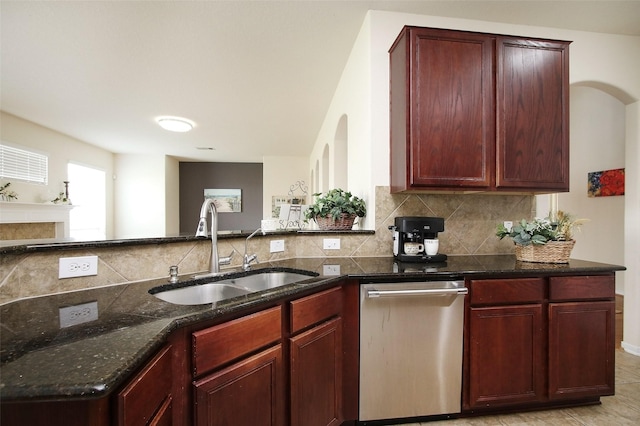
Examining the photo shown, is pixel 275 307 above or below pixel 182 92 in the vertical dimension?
below

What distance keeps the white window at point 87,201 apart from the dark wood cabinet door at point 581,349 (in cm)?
738

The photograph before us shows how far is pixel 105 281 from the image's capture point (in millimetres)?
1373

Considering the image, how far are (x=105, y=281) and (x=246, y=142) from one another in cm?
539

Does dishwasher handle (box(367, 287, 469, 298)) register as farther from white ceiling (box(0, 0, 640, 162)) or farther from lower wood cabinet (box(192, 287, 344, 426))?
white ceiling (box(0, 0, 640, 162))

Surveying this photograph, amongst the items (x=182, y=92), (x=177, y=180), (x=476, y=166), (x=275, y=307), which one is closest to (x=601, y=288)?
(x=476, y=166)

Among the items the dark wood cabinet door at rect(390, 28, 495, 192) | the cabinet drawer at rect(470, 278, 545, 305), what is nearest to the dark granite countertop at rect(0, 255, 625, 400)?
the cabinet drawer at rect(470, 278, 545, 305)

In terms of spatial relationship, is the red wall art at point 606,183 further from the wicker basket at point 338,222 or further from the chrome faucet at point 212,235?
the chrome faucet at point 212,235

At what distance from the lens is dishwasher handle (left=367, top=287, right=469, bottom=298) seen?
1.64 metres

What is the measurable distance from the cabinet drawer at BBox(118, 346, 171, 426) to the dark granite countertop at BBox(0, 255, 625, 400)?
0.18 ft

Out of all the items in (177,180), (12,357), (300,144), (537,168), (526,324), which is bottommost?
(526,324)

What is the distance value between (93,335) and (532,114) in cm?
265

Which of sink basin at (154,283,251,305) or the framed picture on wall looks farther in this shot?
the framed picture on wall

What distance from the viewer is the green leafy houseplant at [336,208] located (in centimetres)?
231

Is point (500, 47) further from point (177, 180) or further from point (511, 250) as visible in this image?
point (177, 180)
